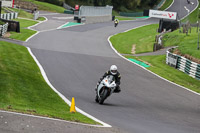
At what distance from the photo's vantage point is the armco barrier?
27.4 metres

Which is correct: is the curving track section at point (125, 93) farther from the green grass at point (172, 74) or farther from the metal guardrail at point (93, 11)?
the metal guardrail at point (93, 11)

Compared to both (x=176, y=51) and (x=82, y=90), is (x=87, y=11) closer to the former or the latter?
(x=176, y=51)

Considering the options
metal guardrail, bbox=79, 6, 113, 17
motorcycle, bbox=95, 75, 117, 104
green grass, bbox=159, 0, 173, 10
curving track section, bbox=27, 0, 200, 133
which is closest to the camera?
curving track section, bbox=27, 0, 200, 133

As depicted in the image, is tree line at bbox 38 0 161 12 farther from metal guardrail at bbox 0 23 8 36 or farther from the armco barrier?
the armco barrier

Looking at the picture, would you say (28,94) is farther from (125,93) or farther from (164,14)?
(164,14)

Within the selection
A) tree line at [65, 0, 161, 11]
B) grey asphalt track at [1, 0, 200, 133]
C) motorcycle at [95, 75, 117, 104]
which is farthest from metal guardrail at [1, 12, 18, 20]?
tree line at [65, 0, 161, 11]

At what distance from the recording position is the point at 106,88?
15.6 metres

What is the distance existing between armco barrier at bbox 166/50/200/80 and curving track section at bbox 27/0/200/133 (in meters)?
3.50

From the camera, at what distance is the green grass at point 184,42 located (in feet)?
107

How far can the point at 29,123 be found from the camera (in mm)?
9688

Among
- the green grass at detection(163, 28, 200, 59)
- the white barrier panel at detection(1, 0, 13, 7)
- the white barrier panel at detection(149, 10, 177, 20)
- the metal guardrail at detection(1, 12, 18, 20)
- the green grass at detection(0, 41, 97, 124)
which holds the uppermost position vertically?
the white barrier panel at detection(1, 0, 13, 7)

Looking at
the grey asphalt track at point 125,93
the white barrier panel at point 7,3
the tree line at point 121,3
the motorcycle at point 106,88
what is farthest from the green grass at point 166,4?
the motorcycle at point 106,88

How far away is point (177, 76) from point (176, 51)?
8.06 m

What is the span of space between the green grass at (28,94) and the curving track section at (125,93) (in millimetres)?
783
